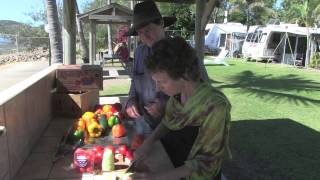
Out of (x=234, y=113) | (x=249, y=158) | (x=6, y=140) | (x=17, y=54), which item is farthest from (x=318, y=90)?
(x=17, y=54)

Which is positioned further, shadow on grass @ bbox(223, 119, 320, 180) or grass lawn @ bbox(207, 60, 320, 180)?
grass lawn @ bbox(207, 60, 320, 180)

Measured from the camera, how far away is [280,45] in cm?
3278

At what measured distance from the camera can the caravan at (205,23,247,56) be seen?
1490 inches

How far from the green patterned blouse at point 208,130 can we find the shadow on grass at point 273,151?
4.05 metres

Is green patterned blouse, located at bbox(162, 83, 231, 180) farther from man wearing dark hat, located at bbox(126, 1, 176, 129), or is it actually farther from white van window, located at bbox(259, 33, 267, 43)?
white van window, located at bbox(259, 33, 267, 43)

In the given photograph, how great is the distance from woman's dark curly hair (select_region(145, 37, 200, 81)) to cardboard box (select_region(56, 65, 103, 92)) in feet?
13.2

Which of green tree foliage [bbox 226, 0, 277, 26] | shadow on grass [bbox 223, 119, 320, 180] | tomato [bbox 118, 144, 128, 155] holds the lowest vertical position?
shadow on grass [bbox 223, 119, 320, 180]

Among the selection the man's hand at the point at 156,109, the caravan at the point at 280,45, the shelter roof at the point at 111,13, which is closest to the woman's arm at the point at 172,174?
the man's hand at the point at 156,109

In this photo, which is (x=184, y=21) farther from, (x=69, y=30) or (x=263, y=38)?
(x=69, y=30)

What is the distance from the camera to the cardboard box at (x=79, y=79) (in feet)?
19.7

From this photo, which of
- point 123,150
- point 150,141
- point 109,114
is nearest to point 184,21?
point 109,114

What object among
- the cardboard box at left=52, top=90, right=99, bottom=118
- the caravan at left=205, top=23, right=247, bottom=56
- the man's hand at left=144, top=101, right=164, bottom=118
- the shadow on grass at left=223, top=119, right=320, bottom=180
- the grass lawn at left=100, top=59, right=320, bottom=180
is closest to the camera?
the man's hand at left=144, top=101, right=164, bottom=118

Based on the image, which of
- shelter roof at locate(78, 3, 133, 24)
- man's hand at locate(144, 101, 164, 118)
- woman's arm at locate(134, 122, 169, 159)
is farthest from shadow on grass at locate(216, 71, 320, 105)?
woman's arm at locate(134, 122, 169, 159)

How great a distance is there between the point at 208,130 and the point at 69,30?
6384 mm
